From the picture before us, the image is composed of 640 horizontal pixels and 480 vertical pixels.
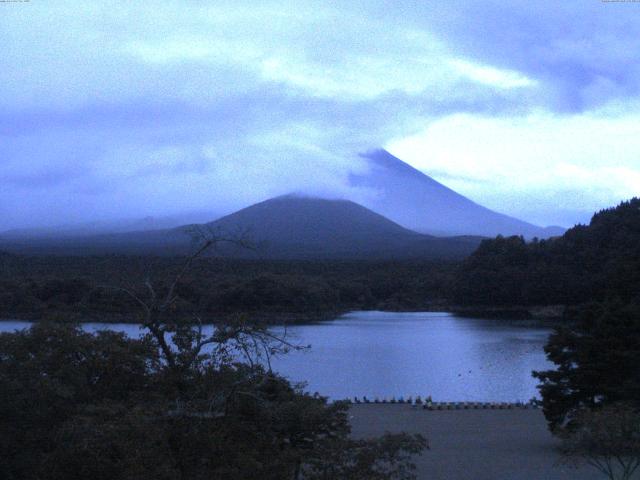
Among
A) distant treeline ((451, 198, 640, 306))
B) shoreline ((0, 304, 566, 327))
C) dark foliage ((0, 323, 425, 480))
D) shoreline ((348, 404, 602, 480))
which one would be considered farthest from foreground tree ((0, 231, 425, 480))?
distant treeline ((451, 198, 640, 306))

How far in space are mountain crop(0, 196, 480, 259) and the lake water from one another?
28.0 m

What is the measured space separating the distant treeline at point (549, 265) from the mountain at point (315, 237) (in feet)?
58.4

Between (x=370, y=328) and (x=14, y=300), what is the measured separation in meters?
13.3

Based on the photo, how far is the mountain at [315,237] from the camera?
66438mm

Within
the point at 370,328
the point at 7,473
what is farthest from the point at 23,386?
the point at 370,328

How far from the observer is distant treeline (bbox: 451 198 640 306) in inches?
1681

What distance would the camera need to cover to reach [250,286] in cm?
3603

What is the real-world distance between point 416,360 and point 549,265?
73.6 ft

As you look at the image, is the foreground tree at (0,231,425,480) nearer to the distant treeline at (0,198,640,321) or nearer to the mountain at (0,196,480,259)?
the distant treeline at (0,198,640,321)

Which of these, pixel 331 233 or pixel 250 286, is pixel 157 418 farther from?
pixel 331 233

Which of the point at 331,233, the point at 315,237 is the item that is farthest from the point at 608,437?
the point at 331,233

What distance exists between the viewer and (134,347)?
261 inches

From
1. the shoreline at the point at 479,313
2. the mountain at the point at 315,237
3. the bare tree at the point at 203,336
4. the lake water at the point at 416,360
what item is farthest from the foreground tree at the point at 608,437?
the mountain at the point at 315,237

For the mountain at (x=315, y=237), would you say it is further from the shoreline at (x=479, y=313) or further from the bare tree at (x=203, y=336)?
the bare tree at (x=203, y=336)
